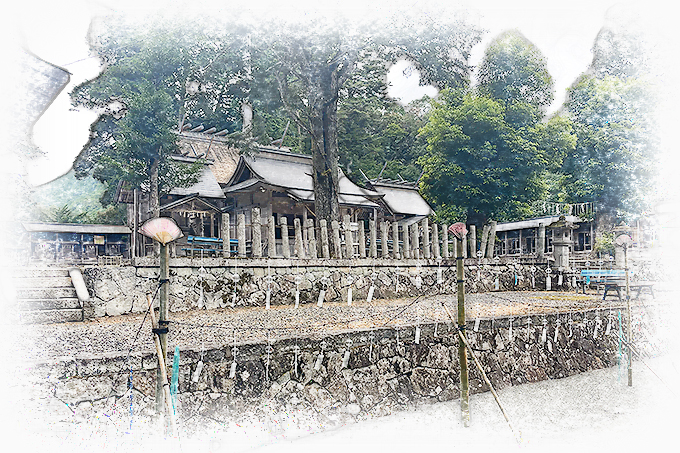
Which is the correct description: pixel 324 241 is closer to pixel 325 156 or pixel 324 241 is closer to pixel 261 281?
pixel 261 281

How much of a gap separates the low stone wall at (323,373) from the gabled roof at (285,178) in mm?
9722

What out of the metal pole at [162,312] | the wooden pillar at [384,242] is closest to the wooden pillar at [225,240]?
the wooden pillar at [384,242]

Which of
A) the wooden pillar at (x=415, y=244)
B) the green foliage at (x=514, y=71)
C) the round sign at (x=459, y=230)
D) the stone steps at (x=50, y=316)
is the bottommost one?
the stone steps at (x=50, y=316)

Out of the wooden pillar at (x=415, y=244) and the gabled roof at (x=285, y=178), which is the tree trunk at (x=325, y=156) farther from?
the gabled roof at (x=285, y=178)

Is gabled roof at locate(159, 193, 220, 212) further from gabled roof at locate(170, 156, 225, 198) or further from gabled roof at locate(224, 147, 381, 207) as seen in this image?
gabled roof at locate(224, 147, 381, 207)

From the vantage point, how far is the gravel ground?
5.23 metres

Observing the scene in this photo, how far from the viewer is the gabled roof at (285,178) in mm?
16250

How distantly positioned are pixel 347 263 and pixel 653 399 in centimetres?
547

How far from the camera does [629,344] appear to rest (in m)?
7.18

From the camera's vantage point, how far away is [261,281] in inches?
352

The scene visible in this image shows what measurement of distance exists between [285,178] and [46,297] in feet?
36.2

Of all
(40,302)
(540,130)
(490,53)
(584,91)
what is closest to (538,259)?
(540,130)

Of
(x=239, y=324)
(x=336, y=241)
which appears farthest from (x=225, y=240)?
(x=239, y=324)

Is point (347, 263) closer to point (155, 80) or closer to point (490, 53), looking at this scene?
point (155, 80)
